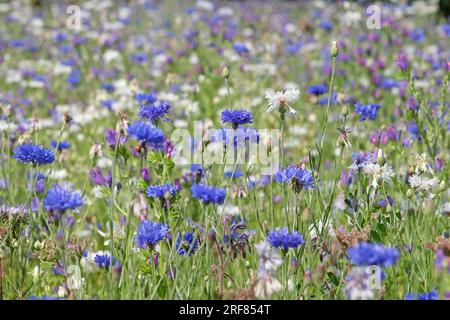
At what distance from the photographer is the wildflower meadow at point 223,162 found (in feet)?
5.70

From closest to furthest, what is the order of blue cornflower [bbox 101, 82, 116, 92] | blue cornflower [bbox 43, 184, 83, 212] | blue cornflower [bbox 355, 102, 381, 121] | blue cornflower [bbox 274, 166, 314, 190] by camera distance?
blue cornflower [bbox 43, 184, 83, 212] → blue cornflower [bbox 274, 166, 314, 190] → blue cornflower [bbox 355, 102, 381, 121] → blue cornflower [bbox 101, 82, 116, 92]

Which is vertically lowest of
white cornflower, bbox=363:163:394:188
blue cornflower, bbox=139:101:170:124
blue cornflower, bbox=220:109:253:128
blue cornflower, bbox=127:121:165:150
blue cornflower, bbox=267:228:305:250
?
blue cornflower, bbox=267:228:305:250

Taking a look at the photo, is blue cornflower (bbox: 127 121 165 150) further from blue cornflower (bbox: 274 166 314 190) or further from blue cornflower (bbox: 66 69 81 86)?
blue cornflower (bbox: 66 69 81 86)

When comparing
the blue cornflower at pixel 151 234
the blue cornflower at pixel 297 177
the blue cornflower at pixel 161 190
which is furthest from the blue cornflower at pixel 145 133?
the blue cornflower at pixel 297 177

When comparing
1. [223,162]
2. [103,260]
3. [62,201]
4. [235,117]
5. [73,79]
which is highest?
[73,79]

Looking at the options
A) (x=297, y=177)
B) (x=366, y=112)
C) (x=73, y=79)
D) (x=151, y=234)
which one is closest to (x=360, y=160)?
(x=297, y=177)

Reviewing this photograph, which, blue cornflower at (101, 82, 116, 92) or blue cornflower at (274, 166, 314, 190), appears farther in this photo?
blue cornflower at (101, 82, 116, 92)

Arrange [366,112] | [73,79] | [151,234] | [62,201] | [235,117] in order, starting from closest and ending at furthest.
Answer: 1. [62,201]
2. [151,234]
3. [235,117]
4. [366,112]
5. [73,79]

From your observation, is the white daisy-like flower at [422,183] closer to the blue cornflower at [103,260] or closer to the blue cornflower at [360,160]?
the blue cornflower at [360,160]

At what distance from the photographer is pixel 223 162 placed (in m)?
1.88

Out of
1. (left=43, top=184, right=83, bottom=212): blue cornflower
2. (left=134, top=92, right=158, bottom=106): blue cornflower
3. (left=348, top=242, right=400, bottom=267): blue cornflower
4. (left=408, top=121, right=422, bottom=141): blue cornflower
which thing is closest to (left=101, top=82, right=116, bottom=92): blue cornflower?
(left=134, top=92, right=158, bottom=106): blue cornflower

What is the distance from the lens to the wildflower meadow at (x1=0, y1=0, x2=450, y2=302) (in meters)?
1.74

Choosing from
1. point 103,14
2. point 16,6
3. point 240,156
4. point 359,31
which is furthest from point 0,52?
point 240,156

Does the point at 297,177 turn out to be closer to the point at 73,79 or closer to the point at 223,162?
the point at 223,162
